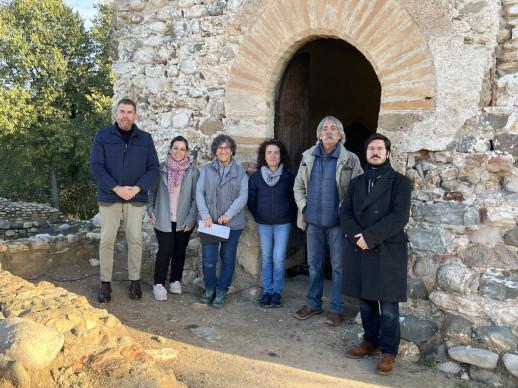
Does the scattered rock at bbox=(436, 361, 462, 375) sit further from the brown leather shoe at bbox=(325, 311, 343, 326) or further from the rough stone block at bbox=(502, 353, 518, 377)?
the brown leather shoe at bbox=(325, 311, 343, 326)

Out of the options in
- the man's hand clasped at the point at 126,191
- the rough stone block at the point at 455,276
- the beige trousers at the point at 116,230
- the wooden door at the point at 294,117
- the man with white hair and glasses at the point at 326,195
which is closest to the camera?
the rough stone block at the point at 455,276

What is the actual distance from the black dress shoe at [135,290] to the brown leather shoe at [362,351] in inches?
84.0

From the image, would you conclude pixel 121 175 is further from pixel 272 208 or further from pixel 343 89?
pixel 343 89

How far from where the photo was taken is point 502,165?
3406mm

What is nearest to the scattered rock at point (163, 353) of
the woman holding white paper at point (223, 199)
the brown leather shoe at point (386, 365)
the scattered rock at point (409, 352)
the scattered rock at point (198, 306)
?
the scattered rock at point (198, 306)

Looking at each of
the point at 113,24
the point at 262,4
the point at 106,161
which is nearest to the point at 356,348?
the point at 106,161

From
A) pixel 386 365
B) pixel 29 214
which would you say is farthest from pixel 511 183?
pixel 29 214

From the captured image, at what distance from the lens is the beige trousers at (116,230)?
423cm

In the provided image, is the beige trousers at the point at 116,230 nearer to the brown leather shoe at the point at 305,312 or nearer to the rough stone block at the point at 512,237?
the brown leather shoe at the point at 305,312

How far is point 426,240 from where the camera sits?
365cm

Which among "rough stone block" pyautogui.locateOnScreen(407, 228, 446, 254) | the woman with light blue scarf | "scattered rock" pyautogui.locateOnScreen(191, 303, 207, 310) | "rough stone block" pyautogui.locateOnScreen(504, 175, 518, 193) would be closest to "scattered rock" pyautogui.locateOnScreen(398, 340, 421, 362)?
"rough stone block" pyautogui.locateOnScreen(407, 228, 446, 254)

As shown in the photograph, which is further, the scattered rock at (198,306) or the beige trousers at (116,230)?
the scattered rock at (198,306)

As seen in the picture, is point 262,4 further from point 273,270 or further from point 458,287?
point 458,287

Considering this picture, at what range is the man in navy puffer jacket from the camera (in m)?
4.14
